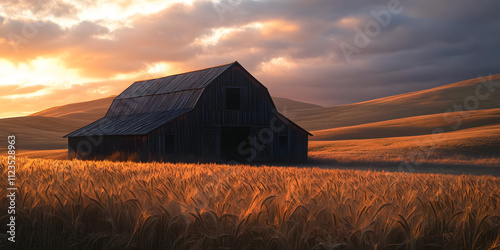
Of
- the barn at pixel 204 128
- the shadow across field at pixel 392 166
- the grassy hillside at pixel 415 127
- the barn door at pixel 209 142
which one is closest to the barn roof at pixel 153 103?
the barn at pixel 204 128

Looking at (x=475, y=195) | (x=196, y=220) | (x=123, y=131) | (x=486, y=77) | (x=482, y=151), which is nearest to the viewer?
(x=196, y=220)

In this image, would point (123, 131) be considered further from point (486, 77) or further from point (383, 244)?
point (486, 77)

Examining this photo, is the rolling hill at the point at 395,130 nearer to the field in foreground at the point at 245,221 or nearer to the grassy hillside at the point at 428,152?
the grassy hillside at the point at 428,152

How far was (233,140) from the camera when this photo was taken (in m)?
41.9

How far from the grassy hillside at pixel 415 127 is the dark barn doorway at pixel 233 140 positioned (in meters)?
40.1

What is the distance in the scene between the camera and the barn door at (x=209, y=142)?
36531 mm

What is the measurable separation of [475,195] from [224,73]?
33.6 metres

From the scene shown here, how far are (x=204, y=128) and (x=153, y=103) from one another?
8.76 meters

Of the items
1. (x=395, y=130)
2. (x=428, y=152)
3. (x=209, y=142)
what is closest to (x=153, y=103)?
(x=209, y=142)

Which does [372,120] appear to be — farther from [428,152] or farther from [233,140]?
[233,140]

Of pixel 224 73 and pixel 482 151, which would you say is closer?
pixel 224 73

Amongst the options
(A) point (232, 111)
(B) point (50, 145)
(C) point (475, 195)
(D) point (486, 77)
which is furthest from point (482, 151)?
(D) point (486, 77)

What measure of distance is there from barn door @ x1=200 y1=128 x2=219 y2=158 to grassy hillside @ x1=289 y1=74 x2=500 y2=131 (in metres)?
71.7

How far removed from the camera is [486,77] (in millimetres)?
188000
